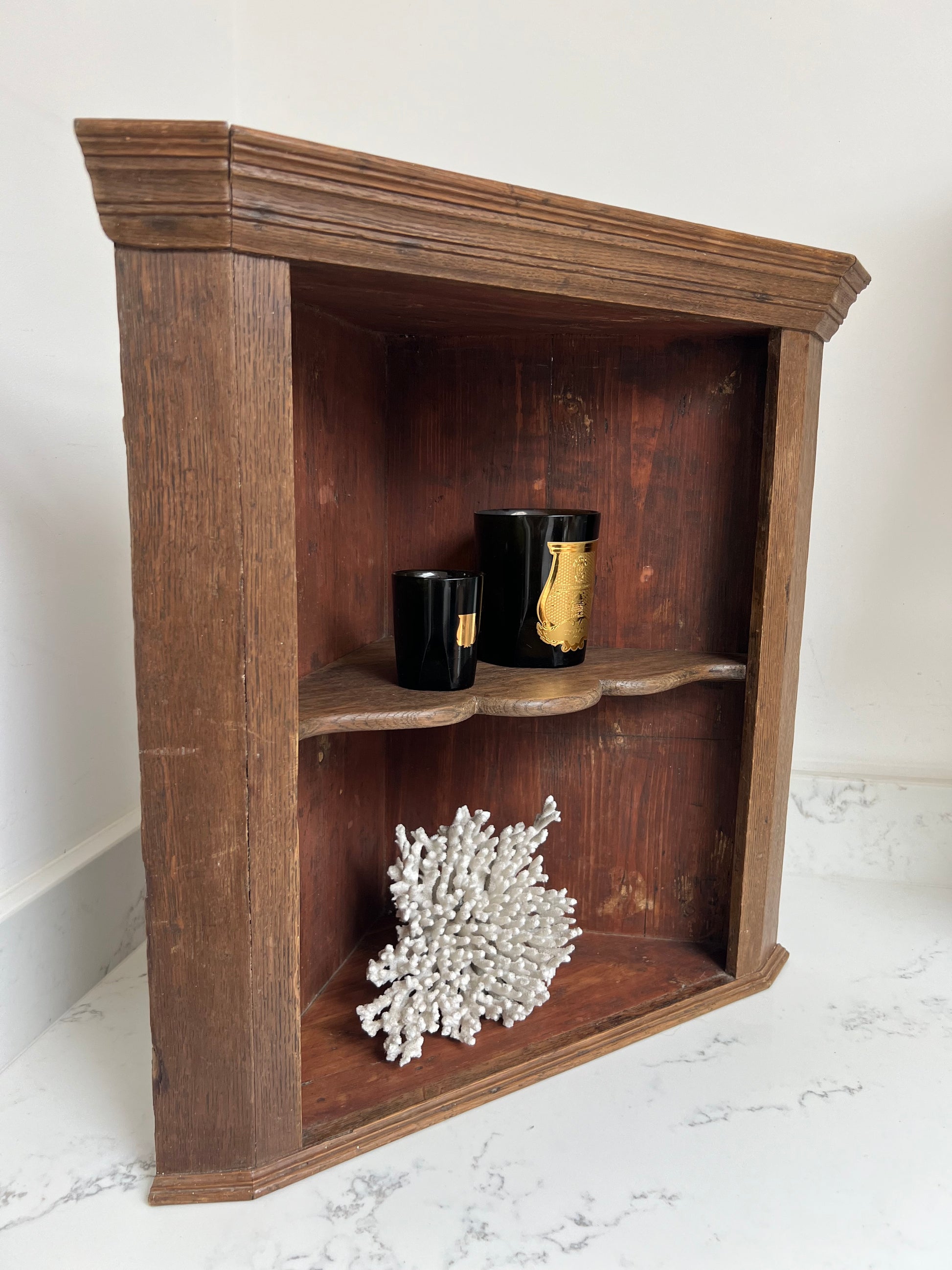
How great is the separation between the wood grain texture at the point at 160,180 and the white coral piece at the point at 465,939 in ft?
1.54

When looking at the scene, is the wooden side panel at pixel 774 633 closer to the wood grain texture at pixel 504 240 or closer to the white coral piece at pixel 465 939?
the wood grain texture at pixel 504 240

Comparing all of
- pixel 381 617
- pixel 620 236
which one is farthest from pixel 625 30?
pixel 381 617

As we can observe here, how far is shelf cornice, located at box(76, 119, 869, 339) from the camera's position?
20.6 inches

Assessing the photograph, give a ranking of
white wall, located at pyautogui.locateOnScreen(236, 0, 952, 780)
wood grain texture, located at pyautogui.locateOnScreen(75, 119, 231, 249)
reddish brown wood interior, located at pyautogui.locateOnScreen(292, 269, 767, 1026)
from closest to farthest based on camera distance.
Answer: wood grain texture, located at pyautogui.locateOnScreen(75, 119, 231, 249), reddish brown wood interior, located at pyautogui.locateOnScreen(292, 269, 767, 1026), white wall, located at pyautogui.locateOnScreen(236, 0, 952, 780)

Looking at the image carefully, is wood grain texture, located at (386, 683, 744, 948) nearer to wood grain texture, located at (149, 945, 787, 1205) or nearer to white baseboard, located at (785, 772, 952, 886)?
wood grain texture, located at (149, 945, 787, 1205)

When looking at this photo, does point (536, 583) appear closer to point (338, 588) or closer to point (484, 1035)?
point (338, 588)

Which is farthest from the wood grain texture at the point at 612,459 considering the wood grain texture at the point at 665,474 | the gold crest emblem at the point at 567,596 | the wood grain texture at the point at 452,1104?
the wood grain texture at the point at 452,1104

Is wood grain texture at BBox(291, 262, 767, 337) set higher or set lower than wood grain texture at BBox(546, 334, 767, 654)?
higher

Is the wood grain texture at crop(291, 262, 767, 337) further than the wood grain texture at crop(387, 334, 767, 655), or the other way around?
the wood grain texture at crop(387, 334, 767, 655)

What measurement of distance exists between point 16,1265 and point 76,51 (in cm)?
95

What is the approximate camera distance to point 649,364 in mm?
915

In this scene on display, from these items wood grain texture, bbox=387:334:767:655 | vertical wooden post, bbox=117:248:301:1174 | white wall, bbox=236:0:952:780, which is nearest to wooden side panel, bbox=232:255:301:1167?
vertical wooden post, bbox=117:248:301:1174

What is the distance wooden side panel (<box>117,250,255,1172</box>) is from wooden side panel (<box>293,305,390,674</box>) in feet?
0.42

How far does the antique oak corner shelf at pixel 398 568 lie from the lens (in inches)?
22.4
